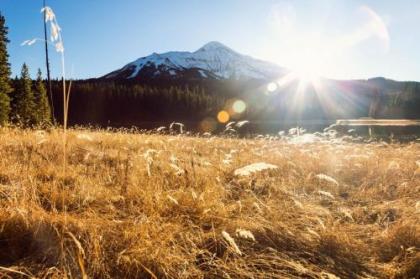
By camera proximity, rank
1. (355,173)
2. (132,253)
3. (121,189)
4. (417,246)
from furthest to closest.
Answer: (355,173) < (121,189) < (417,246) < (132,253)

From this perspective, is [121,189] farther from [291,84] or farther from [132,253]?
[291,84]

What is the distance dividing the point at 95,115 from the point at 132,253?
10088cm

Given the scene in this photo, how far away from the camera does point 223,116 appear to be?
10581cm

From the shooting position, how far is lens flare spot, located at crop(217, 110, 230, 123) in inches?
4022

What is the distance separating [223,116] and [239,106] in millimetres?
21319

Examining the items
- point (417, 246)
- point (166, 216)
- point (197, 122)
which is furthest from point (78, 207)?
point (197, 122)

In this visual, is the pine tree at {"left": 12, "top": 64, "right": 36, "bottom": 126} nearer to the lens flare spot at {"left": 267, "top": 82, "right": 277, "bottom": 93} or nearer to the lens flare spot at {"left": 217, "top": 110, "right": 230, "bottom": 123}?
the lens flare spot at {"left": 217, "top": 110, "right": 230, "bottom": 123}

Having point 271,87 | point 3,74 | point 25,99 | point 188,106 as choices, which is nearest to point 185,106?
point 188,106

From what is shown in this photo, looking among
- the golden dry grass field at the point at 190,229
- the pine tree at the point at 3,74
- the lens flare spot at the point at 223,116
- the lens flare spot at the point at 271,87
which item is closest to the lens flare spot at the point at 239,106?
the lens flare spot at the point at 223,116

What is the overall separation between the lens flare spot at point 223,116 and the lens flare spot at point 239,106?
10154 millimetres

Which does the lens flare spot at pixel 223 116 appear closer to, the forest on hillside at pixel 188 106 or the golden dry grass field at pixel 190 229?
the forest on hillside at pixel 188 106

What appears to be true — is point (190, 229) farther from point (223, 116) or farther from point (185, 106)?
point (223, 116)

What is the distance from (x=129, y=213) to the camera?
3227 millimetres

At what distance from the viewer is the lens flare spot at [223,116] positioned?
335 feet
